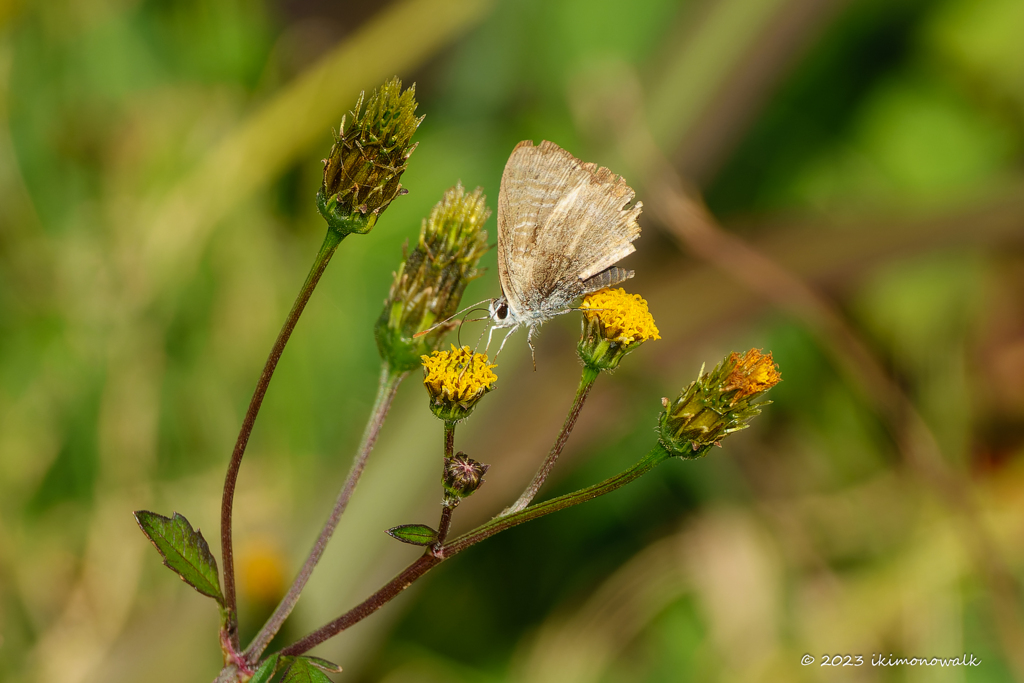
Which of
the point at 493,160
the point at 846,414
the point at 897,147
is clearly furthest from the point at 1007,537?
the point at 493,160

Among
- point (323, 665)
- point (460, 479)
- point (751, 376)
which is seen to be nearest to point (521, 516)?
point (460, 479)

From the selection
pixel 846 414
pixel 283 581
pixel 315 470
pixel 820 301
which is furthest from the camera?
pixel 846 414

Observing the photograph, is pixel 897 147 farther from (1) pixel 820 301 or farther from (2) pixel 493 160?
(2) pixel 493 160

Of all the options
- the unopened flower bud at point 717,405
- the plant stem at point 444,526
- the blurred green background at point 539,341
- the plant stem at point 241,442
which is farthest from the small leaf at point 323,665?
the blurred green background at point 539,341

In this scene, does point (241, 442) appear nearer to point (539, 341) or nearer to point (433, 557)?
point (433, 557)

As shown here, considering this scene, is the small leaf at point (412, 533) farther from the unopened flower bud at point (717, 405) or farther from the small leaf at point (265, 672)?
the unopened flower bud at point (717, 405)

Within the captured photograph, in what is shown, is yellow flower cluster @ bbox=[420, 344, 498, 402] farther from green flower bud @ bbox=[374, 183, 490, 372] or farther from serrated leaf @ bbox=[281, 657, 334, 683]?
serrated leaf @ bbox=[281, 657, 334, 683]
